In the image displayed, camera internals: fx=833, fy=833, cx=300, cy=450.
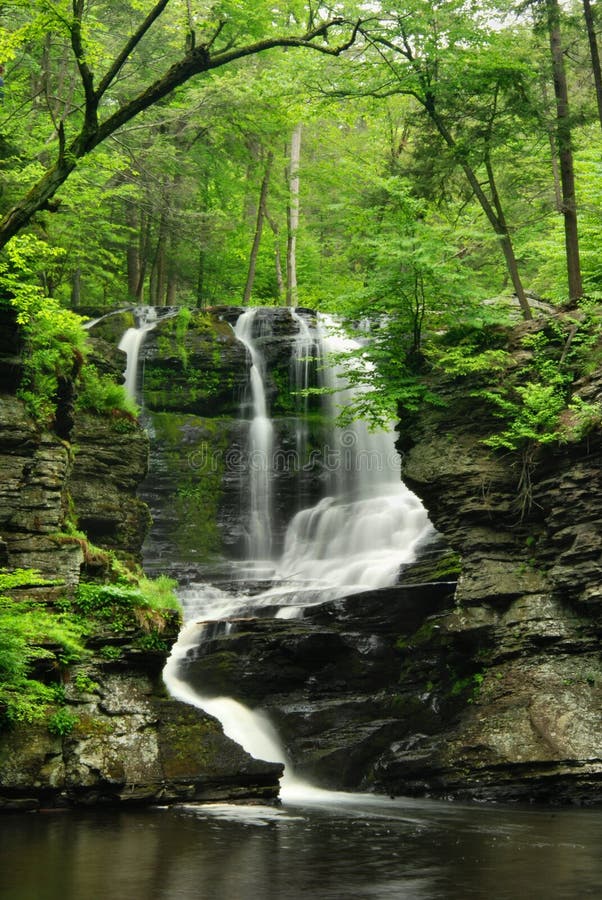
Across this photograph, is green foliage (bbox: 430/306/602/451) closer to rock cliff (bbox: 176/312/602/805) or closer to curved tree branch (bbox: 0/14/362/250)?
rock cliff (bbox: 176/312/602/805)

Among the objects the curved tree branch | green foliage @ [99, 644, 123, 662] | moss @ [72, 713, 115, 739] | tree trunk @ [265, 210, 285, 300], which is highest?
tree trunk @ [265, 210, 285, 300]

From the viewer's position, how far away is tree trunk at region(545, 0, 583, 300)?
15.8 meters

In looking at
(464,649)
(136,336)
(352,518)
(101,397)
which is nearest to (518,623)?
(464,649)

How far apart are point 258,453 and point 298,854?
1636cm

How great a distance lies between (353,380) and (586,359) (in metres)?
4.39

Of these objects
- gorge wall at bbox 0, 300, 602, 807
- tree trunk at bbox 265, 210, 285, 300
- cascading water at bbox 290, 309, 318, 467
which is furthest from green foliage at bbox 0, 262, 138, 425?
tree trunk at bbox 265, 210, 285, 300

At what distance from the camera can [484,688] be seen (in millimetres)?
13391

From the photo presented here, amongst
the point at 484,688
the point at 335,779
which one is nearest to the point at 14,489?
the point at 335,779

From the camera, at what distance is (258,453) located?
79.3ft

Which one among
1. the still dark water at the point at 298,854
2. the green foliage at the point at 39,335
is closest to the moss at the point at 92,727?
the still dark water at the point at 298,854

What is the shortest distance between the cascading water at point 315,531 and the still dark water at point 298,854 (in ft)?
13.7

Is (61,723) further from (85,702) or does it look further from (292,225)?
(292,225)

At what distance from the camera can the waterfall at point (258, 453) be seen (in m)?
23.1

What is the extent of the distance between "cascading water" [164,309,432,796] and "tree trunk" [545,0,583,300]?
192 inches
